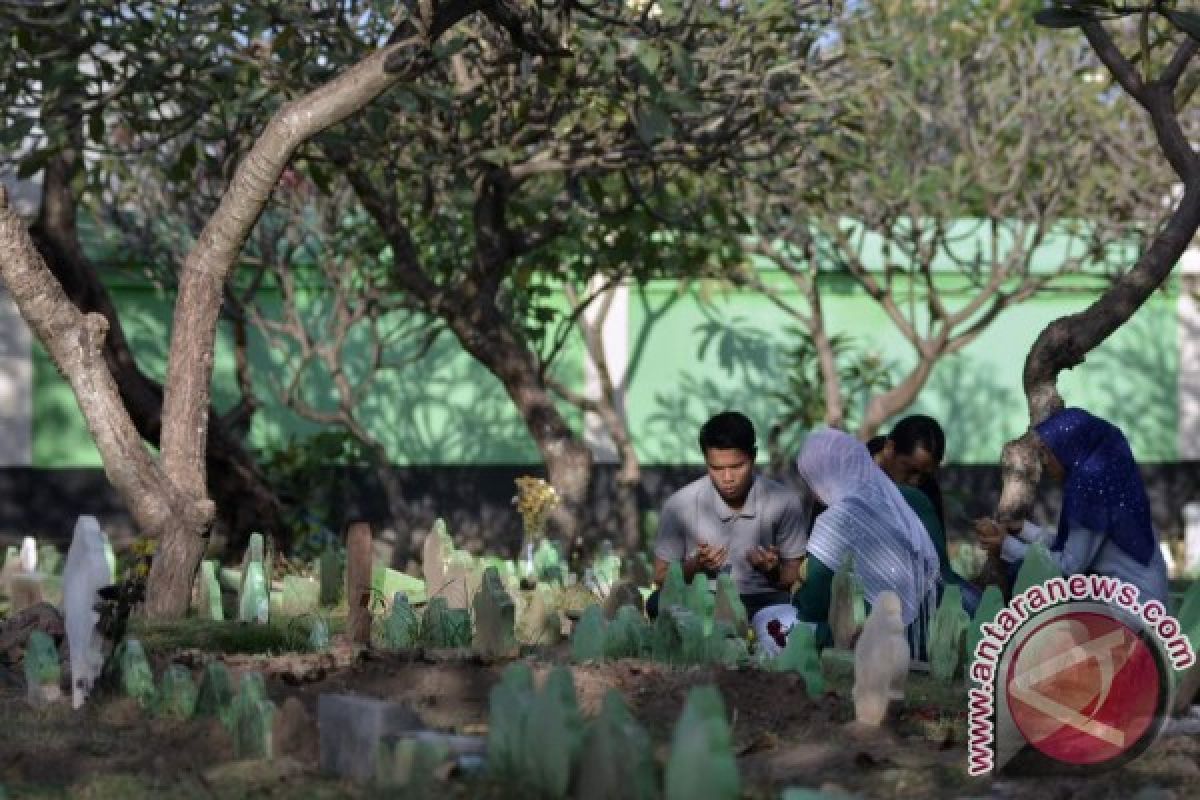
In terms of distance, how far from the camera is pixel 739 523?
907cm

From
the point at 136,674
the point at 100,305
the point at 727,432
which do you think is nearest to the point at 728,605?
the point at 727,432

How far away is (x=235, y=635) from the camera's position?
795 cm

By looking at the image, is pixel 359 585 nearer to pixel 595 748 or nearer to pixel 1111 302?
pixel 595 748

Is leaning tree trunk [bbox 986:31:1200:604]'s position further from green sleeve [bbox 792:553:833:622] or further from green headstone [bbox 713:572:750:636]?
green headstone [bbox 713:572:750:636]

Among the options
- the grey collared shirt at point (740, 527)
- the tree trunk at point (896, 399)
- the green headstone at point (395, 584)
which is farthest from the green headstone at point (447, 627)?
the tree trunk at point (896, 399)

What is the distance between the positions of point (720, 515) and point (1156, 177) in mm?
9089

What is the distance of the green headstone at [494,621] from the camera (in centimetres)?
725

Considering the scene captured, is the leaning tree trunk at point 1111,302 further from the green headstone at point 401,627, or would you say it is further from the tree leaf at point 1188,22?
the green headstone at point 401,627

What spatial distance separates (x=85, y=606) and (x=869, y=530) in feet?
9.53

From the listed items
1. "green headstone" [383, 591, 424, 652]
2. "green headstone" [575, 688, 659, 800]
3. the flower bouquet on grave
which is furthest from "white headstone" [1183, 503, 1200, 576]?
"green headstone" [575, 688, 659, 800]

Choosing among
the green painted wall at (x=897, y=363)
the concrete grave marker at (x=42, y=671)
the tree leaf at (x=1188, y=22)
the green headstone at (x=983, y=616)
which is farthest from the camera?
the green painted wall at (x=897, y=363)

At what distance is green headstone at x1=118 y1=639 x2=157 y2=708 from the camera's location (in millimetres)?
6504

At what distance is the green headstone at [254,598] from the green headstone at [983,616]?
2.80 metres

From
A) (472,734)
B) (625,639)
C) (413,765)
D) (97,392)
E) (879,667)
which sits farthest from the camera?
(97,392)
